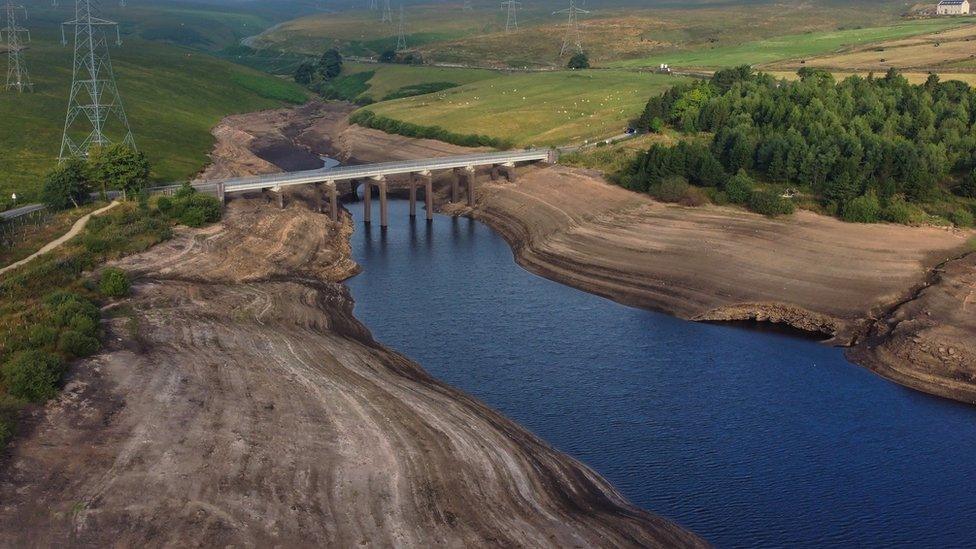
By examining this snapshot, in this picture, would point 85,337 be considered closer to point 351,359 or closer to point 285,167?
point 351,359

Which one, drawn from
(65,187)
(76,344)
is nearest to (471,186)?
(65,187)

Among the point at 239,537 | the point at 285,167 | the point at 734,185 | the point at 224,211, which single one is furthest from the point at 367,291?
the point at 285,167

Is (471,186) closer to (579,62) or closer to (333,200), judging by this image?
(333,200)

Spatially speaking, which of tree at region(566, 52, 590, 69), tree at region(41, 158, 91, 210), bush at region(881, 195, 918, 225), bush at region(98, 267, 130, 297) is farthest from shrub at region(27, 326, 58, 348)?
tree at region(566, 52, 590, 69)

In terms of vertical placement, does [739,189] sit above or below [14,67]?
below

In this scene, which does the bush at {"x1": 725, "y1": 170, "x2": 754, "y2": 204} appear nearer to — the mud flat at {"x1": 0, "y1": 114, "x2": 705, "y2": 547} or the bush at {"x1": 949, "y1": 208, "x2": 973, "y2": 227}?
the bush at {"x1": 949, "y1": 208, "x2": 973, "y2": 227}

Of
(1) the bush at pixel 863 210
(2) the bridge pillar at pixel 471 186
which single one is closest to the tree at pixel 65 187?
(2) the bridge pillar at pixel 471 186
